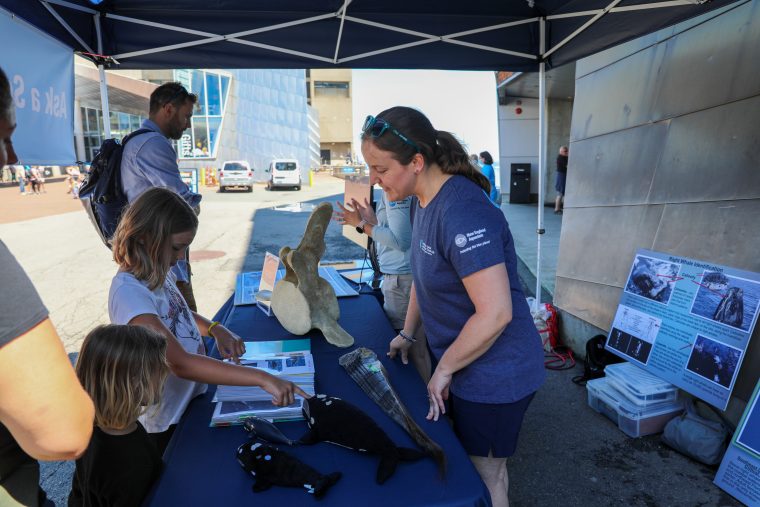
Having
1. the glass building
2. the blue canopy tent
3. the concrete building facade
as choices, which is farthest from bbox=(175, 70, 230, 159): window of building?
the concrete building facade

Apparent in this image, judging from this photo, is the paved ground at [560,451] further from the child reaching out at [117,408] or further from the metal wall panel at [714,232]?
the child reaching out at [117,408]

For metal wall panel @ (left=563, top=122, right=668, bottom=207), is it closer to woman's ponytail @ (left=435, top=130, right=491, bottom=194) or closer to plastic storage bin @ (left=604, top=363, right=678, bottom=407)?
plastic storage bin @ (left=604, top=363, right=678, bottom=407)

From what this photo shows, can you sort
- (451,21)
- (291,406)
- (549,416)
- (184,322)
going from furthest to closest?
(451,21), (549,416), (184,322), (291,406)

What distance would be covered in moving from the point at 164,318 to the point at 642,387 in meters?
2.62

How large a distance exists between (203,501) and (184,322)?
0.71 metres

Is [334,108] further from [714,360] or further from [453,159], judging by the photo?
[453,159]

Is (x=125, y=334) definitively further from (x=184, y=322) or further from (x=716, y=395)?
(x=716, y=395)

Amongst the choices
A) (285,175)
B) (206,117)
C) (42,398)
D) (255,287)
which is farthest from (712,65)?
(206,117)

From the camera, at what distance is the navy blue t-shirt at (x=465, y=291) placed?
1.30 metres

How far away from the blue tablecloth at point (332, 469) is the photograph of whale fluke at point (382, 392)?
2 cm

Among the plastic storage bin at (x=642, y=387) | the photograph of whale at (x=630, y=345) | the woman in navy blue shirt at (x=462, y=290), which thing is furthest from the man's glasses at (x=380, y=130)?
the photograph of whale at (x=630, y=345)

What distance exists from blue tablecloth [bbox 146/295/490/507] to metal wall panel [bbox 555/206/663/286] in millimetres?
2371

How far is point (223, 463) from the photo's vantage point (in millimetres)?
1242

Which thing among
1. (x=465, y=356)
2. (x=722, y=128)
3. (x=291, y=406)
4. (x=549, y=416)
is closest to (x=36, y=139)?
(x=291, y=406)
